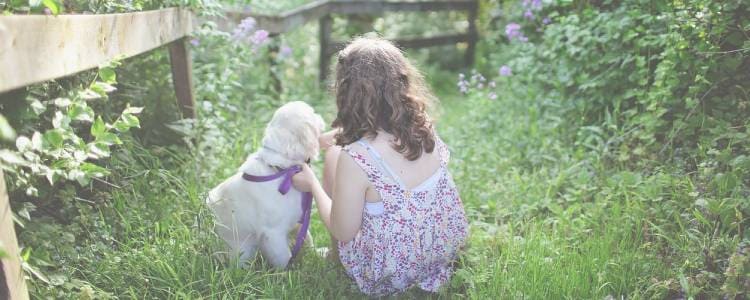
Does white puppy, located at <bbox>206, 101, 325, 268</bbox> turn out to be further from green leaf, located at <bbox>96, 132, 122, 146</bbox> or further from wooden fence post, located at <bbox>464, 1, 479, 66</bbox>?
wooden fence post, located at <bbox>464, 1, 479, 66</bbox>

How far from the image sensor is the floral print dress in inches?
100

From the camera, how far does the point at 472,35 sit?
30.3 feet

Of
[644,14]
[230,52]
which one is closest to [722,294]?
[644,14]

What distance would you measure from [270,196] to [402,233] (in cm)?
59

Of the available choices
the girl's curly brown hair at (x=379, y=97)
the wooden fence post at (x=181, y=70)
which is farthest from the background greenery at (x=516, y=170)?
the girl's curly brown hair at (x=379, y=97)

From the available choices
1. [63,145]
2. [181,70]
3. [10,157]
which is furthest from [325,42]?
[10,157]

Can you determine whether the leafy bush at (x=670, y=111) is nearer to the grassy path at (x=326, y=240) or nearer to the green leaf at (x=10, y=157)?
the grassy path at (x=326, y=240)

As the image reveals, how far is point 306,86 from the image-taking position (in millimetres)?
6438

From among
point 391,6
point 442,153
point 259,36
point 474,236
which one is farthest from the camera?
point 391,6

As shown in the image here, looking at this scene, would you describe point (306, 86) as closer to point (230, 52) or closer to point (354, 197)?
point (230, 52)

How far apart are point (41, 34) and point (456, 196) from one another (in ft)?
5.63

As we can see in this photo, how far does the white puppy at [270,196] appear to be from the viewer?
8.66ft

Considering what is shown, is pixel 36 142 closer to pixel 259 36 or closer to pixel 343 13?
pixel 259 36

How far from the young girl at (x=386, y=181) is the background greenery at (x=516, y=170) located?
0.50 feet
